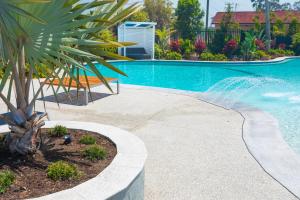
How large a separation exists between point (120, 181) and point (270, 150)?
313 cm

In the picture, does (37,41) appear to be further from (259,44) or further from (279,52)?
(279,52)

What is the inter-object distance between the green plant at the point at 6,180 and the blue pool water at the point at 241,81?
477 centimetres

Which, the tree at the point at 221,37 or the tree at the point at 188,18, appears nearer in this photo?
the tree at the point at 221,37

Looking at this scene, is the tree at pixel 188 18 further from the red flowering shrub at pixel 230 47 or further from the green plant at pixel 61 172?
the green plant at pixel 61 172

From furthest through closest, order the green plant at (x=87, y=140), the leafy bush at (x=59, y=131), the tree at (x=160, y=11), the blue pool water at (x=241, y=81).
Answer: the tree at (x=160, y=11)
the blue pool water at (x=241, y=81)
the leafy bush at (x=59, y=131)
the green plant at (x=87, y=140)

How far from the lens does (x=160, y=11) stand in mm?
40031

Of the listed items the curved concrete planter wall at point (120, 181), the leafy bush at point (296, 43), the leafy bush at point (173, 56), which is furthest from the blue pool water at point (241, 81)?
the curved concrete planter wall at point (120, 181)

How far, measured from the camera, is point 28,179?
11.0ft

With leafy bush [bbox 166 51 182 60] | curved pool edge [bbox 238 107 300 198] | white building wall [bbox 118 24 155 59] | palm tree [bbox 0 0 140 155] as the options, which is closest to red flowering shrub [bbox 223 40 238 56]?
leafy bush [bbox 166 51 182 60]

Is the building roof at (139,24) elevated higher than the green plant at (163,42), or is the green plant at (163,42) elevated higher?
the building roof at (139,24)

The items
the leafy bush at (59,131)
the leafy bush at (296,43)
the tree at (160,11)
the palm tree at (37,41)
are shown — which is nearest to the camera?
the palm tree at (37,41)

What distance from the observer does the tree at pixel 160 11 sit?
39469 millimetres

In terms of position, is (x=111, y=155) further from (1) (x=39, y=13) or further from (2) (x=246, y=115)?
(2) (x=246, y=115)

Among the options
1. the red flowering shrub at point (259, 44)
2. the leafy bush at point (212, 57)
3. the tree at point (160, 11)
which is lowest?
the leafy bush at point (212, 57)
